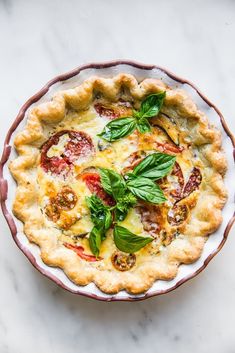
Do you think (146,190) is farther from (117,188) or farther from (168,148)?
(168,148)

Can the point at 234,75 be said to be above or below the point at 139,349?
above

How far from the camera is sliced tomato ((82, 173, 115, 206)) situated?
294cm

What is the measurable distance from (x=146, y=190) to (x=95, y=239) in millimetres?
268

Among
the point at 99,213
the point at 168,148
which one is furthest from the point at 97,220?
the point at 168,148

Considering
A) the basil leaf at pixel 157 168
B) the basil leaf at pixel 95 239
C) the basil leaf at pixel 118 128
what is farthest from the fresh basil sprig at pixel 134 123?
the basil leaf at pixel 95 239

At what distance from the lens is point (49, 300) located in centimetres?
312

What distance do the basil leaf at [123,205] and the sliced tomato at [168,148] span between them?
0.23 m

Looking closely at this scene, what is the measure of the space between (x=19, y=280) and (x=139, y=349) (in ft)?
1.89

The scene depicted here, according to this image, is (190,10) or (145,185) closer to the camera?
(145,185)

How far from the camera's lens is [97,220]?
287 centimetres

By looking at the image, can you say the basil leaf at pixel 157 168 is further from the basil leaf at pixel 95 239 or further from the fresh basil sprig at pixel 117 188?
the basil leaf at pixel 95 239

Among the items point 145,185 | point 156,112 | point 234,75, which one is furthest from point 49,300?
point 234,75

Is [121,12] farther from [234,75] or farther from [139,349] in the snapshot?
[139,349]

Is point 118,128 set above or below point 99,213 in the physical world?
above
